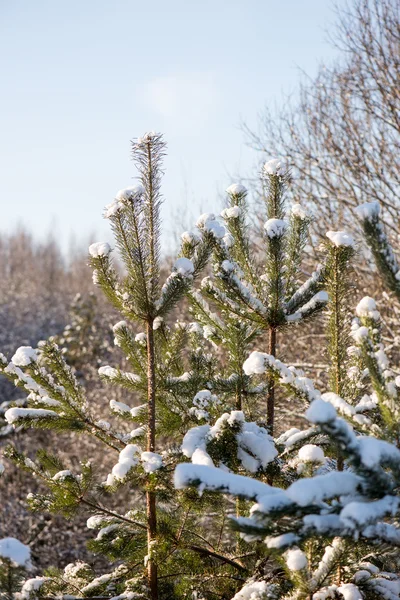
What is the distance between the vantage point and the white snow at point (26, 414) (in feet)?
7.93

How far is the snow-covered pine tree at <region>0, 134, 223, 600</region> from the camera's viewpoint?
2400 millimetres

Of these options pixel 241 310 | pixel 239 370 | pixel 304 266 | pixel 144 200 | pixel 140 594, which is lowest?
pixel 140 594

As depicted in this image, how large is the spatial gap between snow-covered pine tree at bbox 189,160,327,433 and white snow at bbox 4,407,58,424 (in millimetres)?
967

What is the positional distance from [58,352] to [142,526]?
97 centimetres

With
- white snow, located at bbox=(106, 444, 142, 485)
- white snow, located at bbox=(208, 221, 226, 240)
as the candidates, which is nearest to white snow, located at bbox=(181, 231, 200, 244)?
white snow, located at bbox=(208, 221, 226, 240)

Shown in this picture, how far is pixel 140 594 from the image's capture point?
7.97 feet

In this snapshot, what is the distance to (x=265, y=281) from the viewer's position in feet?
9.05

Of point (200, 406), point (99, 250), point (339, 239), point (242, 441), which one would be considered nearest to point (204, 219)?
point (99, 250)

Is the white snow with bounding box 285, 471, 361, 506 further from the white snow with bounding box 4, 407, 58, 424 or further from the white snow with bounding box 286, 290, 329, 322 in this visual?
the white snow with bounding box 4, 407, 58, 424

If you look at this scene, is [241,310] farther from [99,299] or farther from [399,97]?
[99,299]

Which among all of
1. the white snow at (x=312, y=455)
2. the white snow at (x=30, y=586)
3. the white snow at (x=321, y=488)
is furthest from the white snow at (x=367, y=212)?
the white snow at (x=30, y=586)

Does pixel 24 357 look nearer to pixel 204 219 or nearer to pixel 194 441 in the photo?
pixel 194 441

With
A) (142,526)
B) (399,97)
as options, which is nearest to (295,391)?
(142,526)

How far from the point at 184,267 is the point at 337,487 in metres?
1.37
